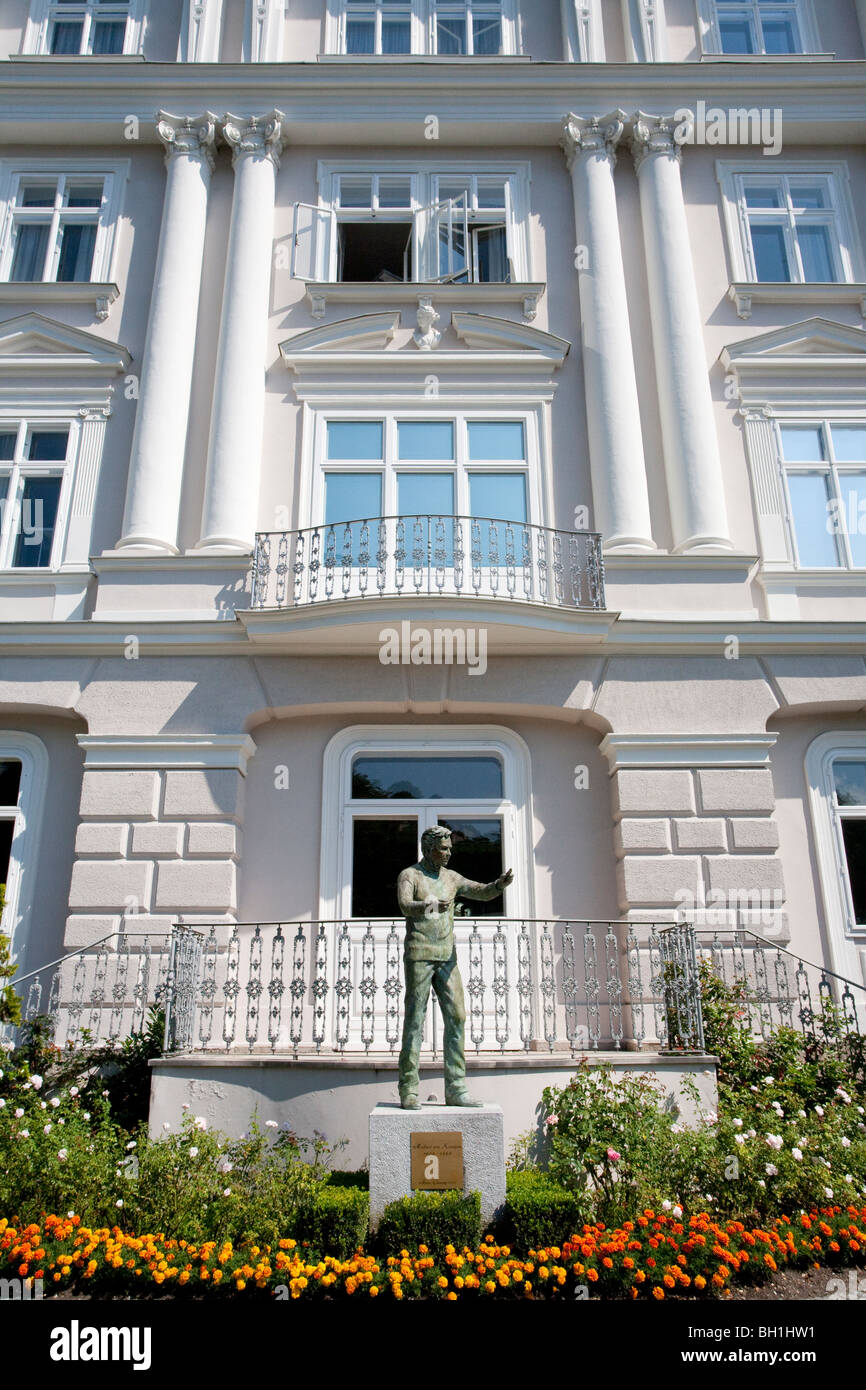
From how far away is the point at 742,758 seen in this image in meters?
11.7

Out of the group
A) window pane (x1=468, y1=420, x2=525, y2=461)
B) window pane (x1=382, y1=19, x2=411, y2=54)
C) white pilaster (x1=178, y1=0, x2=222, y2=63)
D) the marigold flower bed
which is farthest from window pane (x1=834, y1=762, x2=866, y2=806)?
white pilaster (x1=178, y1=0, x2=222, y2=63)

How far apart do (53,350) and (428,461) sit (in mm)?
5693

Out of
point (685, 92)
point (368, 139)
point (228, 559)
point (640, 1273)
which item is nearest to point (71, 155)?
point (368, 139)

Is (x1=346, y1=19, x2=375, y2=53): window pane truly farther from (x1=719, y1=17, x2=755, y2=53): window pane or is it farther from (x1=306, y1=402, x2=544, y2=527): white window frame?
(x1=306, y1=402, x2=544, y2=527): white window frame

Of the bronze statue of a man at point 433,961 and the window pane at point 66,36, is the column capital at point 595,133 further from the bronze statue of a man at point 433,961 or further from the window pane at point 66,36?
the bronze statue of a man at point 433,961

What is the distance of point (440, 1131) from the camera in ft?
23.3

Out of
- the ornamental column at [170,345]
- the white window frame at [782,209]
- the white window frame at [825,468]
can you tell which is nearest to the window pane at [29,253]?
the ornamental column at [170,345]

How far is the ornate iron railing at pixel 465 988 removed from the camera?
378 inches

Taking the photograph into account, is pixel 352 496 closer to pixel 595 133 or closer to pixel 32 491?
pixel 32 491

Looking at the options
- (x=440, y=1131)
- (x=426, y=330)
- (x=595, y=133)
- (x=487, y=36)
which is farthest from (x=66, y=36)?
(x=440, y=1131)

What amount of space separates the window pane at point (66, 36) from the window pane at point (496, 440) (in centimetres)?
990

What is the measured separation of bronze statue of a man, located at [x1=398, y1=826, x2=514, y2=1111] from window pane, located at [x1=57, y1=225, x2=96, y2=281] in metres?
11.7

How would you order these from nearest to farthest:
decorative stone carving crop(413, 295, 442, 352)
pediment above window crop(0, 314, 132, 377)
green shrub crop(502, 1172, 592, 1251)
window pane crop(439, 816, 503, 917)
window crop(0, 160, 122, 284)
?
green shrub crop(502, 1172, 592, 1251), window pane crop(439, 816, 503, 917), pediment above window crop(0, 314, 132, 377), decorative stone carving crop(413, 295, 442, 352), window crop(0, 160, 122, 284)

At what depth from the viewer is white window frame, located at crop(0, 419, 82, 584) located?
13055 mm
